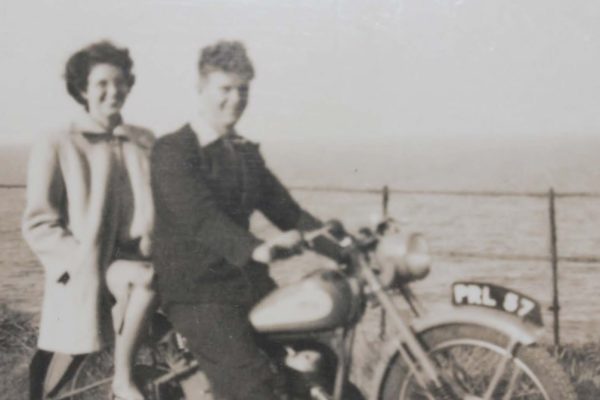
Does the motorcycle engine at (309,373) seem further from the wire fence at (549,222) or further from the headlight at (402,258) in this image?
the wire fence at (549,222)

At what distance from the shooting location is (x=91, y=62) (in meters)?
2.88

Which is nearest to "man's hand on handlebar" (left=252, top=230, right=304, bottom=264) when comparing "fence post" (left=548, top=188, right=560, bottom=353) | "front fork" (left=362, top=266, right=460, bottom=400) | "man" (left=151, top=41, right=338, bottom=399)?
"man" (left=151, top=41, right=338, bottom=399)

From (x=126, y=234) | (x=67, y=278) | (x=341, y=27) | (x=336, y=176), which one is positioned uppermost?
(x=341, y=27)

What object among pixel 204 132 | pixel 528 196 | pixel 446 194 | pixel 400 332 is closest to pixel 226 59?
pixel 204 132

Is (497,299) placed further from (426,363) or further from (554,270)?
(554,270)

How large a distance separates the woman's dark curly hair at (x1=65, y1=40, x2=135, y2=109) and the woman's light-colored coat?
0.12m

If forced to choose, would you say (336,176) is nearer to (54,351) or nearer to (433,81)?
(433,81)

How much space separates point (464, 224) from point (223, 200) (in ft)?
5.20

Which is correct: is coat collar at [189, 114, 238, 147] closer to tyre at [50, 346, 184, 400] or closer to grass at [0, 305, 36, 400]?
tyre at [50, 346, 184, 400]

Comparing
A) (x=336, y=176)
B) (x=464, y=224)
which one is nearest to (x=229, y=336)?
(x=336, y=176)

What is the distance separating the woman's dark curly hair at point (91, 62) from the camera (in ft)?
9.44

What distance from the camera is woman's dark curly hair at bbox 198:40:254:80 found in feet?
8.80

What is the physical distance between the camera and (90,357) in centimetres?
288

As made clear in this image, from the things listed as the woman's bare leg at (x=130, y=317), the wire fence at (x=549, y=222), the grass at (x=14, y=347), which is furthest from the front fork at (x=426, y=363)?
the grass at (x=14, y=347)
